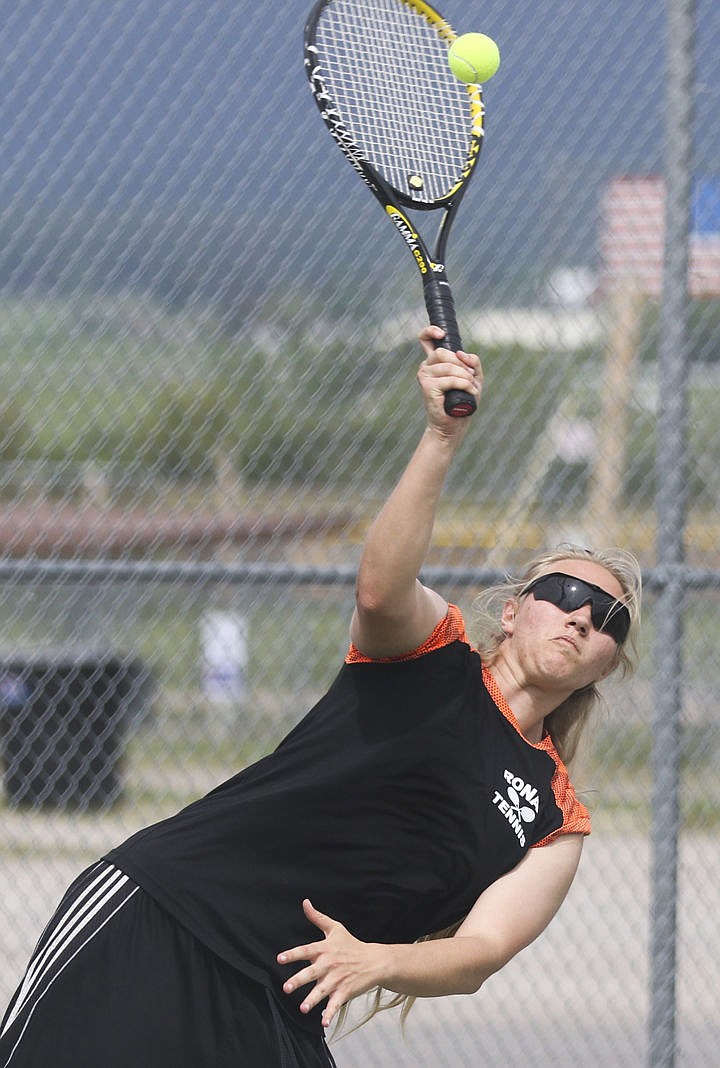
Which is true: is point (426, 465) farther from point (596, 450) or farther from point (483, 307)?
point (596, 450)

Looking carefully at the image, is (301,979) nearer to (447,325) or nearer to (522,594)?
(522,594)

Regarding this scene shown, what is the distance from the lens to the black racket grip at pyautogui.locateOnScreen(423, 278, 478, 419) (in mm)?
1806

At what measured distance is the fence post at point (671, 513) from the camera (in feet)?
11.9

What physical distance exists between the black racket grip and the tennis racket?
78mm

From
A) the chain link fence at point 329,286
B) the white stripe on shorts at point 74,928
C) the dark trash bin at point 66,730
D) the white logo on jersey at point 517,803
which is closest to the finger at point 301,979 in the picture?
the white stripe on shorts at point 74,928

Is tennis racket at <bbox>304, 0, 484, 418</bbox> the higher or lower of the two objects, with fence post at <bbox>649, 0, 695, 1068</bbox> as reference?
higher

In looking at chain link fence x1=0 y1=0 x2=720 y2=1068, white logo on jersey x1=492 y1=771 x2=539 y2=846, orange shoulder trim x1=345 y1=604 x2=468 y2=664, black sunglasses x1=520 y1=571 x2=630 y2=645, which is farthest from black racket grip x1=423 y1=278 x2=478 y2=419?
chain link fence x1=0 y1=0 x2=720 y2=1068

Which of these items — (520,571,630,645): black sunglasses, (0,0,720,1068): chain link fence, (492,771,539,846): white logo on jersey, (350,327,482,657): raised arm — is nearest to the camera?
(350,327,482,657): raised arm

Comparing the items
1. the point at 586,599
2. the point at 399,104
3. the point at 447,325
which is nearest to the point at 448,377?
the point at 447,325

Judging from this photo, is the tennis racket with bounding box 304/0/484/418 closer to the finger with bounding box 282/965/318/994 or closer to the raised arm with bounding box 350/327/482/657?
the raised arm with bounding box 350/327/482/657

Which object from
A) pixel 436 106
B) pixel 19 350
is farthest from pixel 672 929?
pixel 19 350

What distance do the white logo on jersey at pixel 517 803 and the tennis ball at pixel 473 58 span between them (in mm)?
1242

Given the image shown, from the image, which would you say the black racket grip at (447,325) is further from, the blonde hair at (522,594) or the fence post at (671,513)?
the fence post at (671,513)

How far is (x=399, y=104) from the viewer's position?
2754 millimetres
